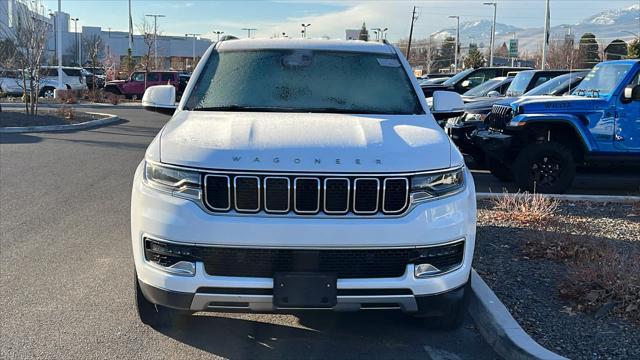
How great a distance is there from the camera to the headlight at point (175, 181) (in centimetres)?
352

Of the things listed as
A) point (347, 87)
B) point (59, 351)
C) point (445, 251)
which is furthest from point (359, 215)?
point (59, 351)

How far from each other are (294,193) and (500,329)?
168cm

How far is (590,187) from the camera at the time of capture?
10258mm

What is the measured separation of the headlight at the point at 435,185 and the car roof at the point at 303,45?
1868 millimetres

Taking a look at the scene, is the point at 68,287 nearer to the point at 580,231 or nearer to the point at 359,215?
the point at 359,215

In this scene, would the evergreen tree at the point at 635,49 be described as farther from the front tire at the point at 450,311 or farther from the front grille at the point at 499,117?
the front tire at the point at 450,311

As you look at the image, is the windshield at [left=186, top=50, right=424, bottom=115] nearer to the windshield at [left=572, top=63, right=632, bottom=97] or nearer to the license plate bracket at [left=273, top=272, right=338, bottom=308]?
the license plate bracket at [left=273, top=272, right=338, bottom=308]

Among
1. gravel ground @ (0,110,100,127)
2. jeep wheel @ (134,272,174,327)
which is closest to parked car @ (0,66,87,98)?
gravel ground @ (0,110,100,127)

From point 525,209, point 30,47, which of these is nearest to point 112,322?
point 525,209

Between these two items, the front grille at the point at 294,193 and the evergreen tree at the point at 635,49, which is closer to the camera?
the front grille at the point at 294,193

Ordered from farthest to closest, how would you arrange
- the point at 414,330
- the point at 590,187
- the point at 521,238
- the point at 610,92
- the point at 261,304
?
the point at 590,187
the point at 610,92
the point at 521,238
the point at 414,330
the point at 261,304

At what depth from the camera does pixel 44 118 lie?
63.1 ft

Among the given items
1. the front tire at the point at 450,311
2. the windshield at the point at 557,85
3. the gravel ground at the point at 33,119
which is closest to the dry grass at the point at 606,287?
the front tire at the point at 450,311

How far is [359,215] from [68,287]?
8.90 ft
